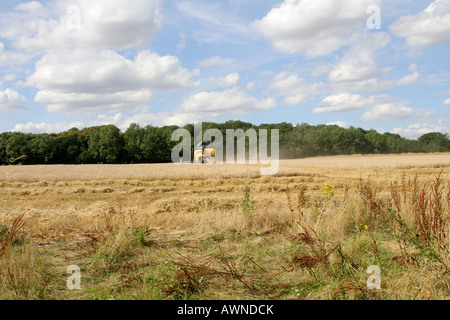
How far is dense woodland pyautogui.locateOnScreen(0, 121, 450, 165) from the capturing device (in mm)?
68500

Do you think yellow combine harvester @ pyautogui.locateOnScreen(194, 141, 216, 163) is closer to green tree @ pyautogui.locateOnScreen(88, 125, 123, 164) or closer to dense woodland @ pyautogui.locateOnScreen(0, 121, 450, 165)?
dense woodland @ pyautogui.locateOnScreen(0, 121, 450, 165)

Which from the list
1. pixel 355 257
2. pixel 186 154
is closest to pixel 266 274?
pixel 355 257

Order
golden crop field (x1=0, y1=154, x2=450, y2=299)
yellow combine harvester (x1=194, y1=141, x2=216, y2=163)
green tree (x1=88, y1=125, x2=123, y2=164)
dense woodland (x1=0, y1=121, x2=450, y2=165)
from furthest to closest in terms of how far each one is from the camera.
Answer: green tree (x1=88, y1=125, x2=123, y2=164) → dense woodland (x1=0, y1=121, x2=450, y2=165) → yellow combine harvester (x1=194, y1=141, x2=216, y2=163) → golden crop field (x1=0, y1=154, x2=450, y2=299)

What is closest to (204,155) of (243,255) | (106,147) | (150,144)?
(150,144)

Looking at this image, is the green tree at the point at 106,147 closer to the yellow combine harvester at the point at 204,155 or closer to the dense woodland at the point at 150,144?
the dense woodland at the point at 150,144

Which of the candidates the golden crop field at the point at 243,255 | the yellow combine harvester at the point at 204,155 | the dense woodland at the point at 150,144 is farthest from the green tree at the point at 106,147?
the golden crop field at the point at 243,255

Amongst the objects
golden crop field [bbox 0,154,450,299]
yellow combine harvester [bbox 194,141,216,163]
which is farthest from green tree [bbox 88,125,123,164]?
golden crop field [bbox 0,154,450,299]

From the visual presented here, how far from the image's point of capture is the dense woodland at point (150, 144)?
68.5m

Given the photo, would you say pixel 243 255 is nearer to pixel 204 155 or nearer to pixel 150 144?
pixel 204 155

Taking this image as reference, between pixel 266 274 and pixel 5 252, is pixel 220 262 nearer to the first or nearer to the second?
pixel 266 274

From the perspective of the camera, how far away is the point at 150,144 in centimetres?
7394

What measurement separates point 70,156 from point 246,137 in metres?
40.7

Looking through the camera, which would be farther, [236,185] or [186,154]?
[186,154]
